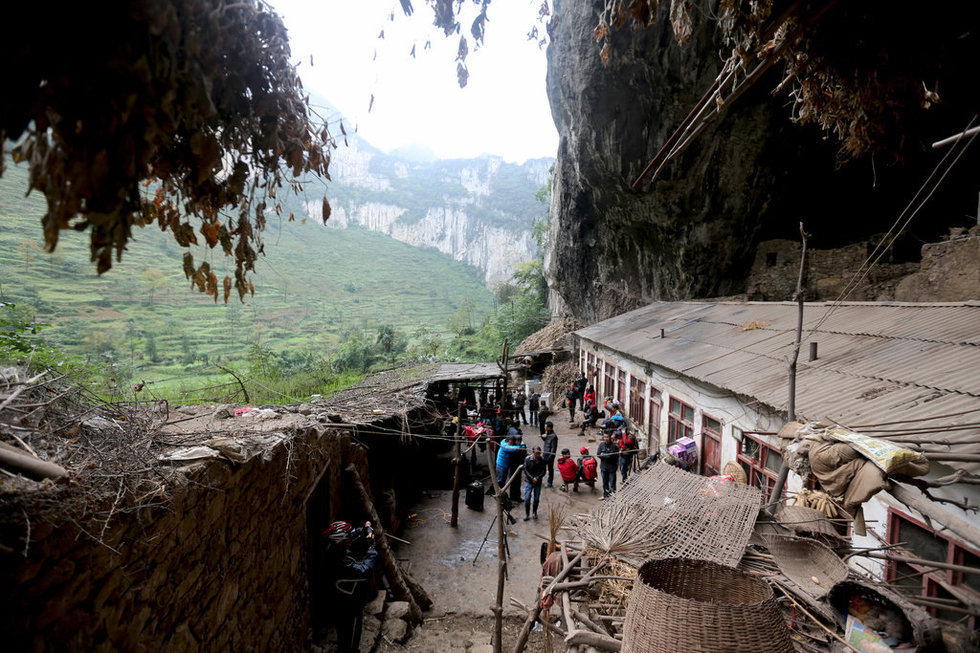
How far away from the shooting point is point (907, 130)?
3820 millimetres

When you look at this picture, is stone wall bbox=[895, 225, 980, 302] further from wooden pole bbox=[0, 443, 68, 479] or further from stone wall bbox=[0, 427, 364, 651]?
wooden pole bbox=[0, 443, 68, 479]

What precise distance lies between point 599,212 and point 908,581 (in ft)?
60.1

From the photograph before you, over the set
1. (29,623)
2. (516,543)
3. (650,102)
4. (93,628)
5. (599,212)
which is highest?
(650,102)

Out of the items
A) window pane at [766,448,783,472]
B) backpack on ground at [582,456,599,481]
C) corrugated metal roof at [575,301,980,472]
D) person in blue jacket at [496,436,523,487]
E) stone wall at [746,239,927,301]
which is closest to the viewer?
corrugated metal roof at [575,301,980,472]

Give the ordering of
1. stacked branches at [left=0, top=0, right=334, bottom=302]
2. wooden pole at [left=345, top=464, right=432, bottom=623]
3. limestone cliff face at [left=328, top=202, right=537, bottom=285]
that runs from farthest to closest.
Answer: limestone cliff face at [left=328, top=202, right=537, bottom=285] < wooden pole at [left=345, top=464, right=432, bottom=623] < stacked branches at [left=0, top=0, right=334, bottom=302]

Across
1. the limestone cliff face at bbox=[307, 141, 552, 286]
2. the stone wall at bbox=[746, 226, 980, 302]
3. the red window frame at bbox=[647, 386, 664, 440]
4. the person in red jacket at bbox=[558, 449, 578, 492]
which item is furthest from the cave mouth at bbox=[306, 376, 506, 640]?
the limestone cliff face at bbox=[307, 141, 552, 286]

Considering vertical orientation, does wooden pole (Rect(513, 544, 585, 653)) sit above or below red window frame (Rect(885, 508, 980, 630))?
below

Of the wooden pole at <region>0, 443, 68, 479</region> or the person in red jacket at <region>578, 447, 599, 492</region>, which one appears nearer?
the wooden pole at <region>0, 443, 68, 479</region>

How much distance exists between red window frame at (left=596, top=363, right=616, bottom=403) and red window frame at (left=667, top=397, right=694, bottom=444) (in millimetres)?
5503

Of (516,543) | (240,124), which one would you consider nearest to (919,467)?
(240,124)

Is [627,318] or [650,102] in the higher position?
[650,102]

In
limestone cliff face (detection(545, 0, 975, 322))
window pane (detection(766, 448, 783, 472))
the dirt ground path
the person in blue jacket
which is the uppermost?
limestone cliff face (detection(545, 0, 975, 322))

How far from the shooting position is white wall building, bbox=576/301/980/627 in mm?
3982

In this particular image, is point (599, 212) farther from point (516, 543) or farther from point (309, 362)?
point (309, 362)
